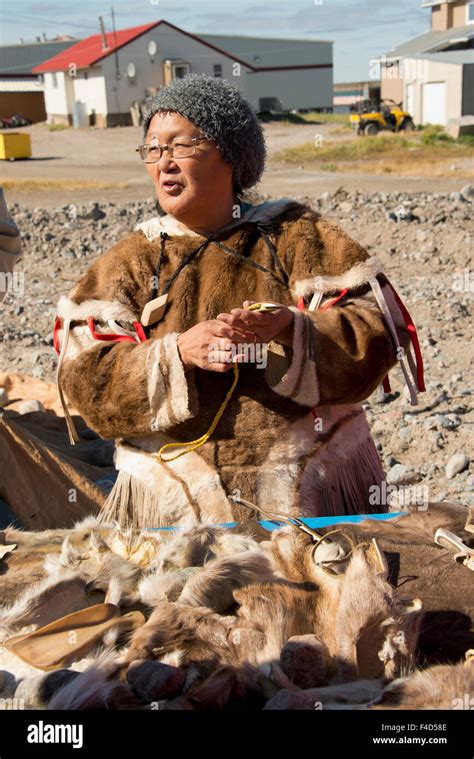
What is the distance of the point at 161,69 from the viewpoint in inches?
1459

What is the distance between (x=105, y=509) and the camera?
2.73 meters

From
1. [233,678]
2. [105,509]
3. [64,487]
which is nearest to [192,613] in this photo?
[233,678]

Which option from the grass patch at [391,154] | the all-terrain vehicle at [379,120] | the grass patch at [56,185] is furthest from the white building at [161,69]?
the grass patch at [56,185]

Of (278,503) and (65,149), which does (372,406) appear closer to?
(278,503)

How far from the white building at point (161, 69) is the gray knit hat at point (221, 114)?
3128 centimetres

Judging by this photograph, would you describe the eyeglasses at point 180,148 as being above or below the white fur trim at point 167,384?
above

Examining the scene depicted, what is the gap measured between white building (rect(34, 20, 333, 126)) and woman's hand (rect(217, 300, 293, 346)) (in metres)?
31.7

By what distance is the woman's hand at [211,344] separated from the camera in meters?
2.25

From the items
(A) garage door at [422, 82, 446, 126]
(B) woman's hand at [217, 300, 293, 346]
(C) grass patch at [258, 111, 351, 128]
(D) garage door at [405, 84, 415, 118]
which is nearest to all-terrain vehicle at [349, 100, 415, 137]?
(A) garage door at [422, 82, 446, 126]

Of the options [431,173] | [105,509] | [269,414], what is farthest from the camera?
[431,173]

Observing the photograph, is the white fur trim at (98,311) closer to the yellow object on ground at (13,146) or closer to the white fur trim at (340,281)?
the white fur trim at (340,281)

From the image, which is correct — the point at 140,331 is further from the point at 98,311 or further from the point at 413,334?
the point at 413,334

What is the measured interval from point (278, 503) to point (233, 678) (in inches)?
36.2

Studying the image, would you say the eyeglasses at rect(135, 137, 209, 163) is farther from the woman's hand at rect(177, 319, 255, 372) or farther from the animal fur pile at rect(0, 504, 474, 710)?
the animal fur pile at rect(0, 504, 474, 710)
